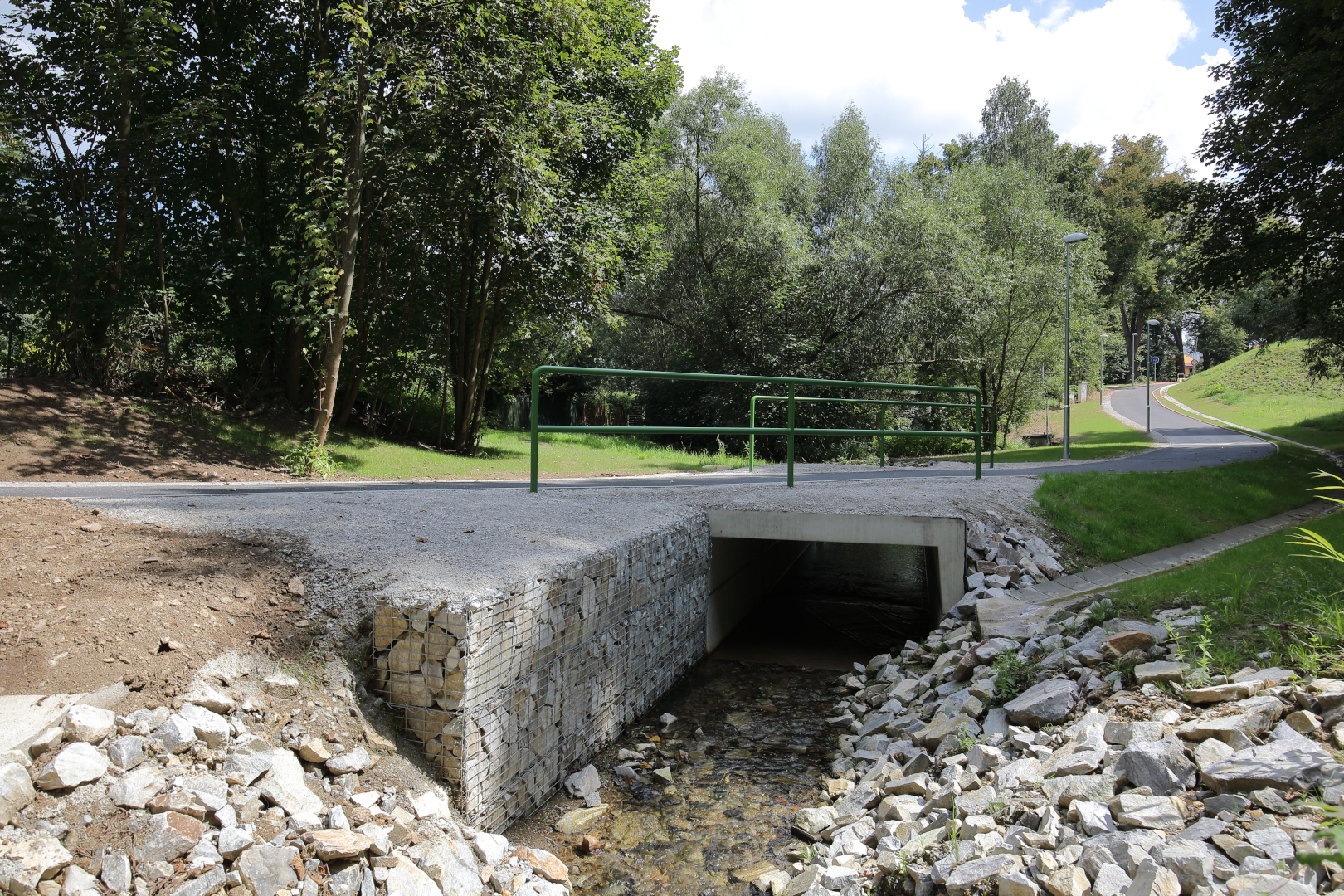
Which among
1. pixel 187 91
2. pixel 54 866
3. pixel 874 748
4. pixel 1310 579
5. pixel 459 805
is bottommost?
pixel 874 748

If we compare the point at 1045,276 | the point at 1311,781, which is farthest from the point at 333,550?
the point at 1045,276

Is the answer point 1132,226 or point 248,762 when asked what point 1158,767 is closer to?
point 248,762

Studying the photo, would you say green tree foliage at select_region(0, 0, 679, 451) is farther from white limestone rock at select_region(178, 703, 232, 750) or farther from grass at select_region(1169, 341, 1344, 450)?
grass at select_region(1169, 341, 1344, 450)

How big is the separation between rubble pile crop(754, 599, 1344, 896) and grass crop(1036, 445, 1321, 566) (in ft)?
10.7

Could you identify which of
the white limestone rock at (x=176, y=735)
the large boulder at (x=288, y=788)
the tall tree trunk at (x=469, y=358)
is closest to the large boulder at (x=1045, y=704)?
the large boulder at (x=288, y=788)

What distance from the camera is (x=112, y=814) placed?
8.57 ft

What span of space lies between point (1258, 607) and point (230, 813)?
16.9 feet

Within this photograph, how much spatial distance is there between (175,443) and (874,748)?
11.4 metres

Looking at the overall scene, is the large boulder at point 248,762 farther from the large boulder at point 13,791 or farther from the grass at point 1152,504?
the grass at point 1152,504

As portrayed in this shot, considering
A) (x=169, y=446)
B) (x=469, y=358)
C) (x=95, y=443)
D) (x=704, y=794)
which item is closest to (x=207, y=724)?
(x=704, y=794)

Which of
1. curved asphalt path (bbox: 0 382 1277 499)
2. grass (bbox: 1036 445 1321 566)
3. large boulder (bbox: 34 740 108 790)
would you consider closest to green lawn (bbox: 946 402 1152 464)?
curved asphalt path (bbox: 0 382 1277 499)

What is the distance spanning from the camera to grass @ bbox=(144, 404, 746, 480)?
12.8 m

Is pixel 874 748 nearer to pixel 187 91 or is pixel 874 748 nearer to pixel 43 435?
pixel 43 435

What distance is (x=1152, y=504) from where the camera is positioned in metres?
9.41
